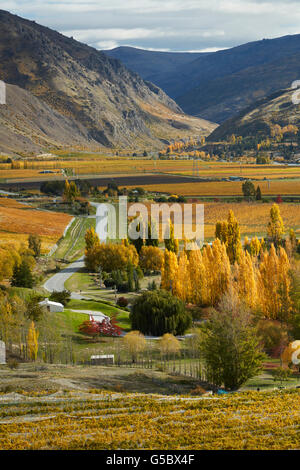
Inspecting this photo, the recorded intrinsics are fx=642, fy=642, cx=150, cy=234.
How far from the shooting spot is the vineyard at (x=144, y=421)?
24234 millimetres

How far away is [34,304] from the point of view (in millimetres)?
61156

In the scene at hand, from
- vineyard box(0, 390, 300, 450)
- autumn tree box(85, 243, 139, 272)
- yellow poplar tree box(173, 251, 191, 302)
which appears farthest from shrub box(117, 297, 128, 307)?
vineyard box(0, 390, 300, 450)

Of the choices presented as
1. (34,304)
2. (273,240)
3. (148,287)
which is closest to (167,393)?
(34,304)

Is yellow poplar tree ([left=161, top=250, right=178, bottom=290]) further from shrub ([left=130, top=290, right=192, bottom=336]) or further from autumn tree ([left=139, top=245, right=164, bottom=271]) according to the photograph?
autumn tree ([left=139, top=245, right=164, bottom=271])

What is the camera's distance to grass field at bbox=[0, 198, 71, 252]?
111 m

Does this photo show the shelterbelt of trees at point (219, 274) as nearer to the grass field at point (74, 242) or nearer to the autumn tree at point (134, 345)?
the grass field at point (74, 242)

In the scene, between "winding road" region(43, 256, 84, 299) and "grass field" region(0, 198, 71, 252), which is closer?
"winding road" region(43, 256, 84, 299)

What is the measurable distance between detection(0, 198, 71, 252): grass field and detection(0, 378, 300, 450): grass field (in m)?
74.6

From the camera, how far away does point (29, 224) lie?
121 metres

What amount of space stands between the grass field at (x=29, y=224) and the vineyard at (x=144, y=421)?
246 ft


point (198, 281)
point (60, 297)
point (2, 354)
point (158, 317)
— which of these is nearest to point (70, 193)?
point (198, 281)

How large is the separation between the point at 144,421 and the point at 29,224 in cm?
9663

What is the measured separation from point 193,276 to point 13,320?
2475 cm
